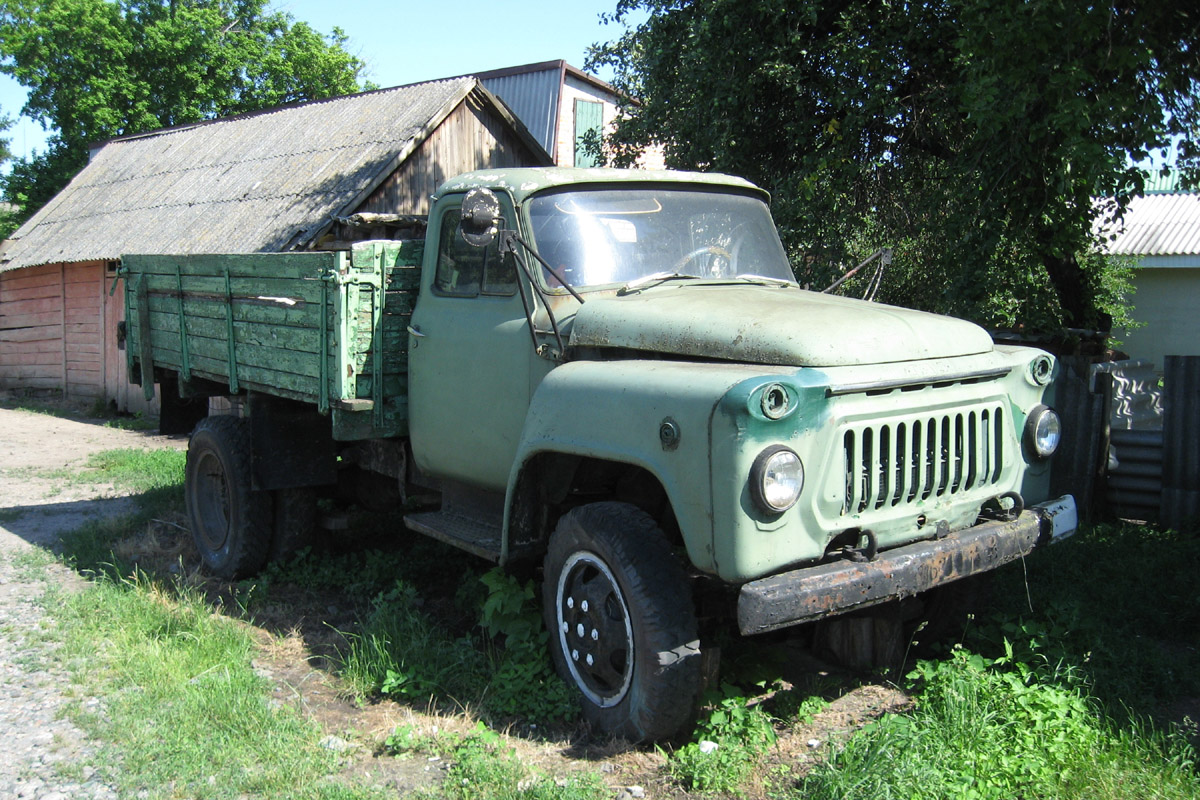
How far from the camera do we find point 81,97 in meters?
22.6

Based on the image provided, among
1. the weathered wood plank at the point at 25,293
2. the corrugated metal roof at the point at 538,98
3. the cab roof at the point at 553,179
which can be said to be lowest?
the weathered wood plank at the point at 25,293

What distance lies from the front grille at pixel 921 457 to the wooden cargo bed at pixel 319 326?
8.49 ft

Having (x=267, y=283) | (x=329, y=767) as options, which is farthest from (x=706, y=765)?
(x=267, y=283)

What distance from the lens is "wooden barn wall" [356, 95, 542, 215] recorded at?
44.1ft

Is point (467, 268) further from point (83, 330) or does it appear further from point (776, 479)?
point (83, 330)

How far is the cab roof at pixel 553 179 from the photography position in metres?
4.61

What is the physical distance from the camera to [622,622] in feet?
12.6

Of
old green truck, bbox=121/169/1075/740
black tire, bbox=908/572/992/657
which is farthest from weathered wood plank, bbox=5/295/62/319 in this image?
black tire, bbox=908/572/992/657

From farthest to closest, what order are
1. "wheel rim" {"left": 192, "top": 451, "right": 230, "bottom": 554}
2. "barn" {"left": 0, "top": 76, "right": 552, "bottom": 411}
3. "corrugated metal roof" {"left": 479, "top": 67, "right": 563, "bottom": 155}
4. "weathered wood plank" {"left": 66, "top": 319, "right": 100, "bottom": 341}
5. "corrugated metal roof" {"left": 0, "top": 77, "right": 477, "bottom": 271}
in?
1. "corrugated metal roof" {"left": 479, "top": 67, "right": 563, "bottom": 155}
2. "weathered wood plank" {"left": 66, "top": 319, "right": 100, "bottom": 341}
3. "barn" {"left": 0, "top": 76, "right": 552, "bottom": 411}
4. "corrugated metal roof" {"left": 0, "top": 77, "right": 477, "bottom": 271}
5. "wheel rim" {"left": 192, "top": 451, "right": 230, "bottom": 554}

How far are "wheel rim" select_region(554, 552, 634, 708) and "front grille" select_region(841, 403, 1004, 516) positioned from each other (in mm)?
947

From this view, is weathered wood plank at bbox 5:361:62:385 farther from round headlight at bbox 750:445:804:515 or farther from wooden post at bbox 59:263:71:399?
round headlight at bbox 750:445:804:515

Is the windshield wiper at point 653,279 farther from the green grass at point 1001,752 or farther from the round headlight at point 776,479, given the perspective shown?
the green grass at point 1001,752

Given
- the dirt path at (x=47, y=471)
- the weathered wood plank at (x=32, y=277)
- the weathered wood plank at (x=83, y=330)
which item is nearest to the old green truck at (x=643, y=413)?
the dirt path at (x=47, y=471)

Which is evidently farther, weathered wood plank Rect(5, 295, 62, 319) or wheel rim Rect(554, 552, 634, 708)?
weathered wood plank Rect(5, 295, 62, 319)
